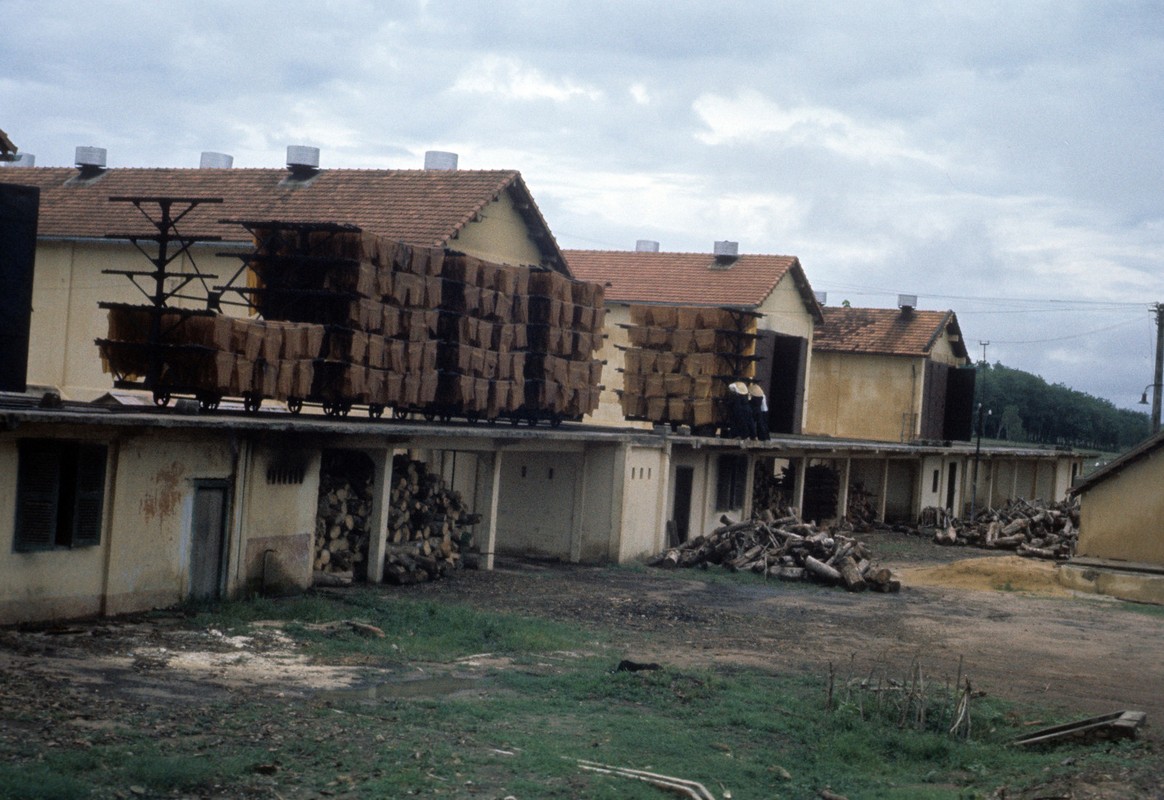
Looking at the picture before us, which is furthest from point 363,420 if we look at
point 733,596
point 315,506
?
point 733,596

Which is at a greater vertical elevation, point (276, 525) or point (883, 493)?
point (883, 493)

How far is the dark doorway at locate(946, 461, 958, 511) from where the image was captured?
4500cm

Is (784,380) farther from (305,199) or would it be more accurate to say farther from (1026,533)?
(305,199)

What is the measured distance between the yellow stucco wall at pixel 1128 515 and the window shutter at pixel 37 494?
18.6 metres

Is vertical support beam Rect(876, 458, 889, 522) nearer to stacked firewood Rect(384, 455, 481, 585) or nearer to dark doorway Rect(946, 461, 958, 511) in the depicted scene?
dark doorway Rect(946, 461, 958, 511)

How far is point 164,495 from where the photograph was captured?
52.0ft

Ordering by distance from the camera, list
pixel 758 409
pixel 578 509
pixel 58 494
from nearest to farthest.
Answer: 1. pixel 58 494
2. pixel 578 509
3. pixel 758 409

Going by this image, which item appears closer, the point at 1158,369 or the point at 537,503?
the point at 537,503

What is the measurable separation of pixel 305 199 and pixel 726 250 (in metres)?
17.6

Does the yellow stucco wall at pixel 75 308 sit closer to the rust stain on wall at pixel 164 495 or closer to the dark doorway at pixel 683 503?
the dark doorway at pixel 683 503

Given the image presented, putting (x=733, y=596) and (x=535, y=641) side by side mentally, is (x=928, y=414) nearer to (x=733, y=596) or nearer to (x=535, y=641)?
(x=733, y=596)

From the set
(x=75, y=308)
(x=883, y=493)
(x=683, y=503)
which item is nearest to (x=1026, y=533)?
(x=883, y=493)

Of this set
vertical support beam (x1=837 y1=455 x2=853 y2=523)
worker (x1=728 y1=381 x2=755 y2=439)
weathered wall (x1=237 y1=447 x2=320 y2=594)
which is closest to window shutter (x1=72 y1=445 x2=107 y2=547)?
weathered wall (x1=237 y1=447 x2=320 y2=594)

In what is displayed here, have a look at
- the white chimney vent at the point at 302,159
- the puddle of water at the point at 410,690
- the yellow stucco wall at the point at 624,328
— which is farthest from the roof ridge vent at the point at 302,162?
the puddle of water at the point at 410,690
